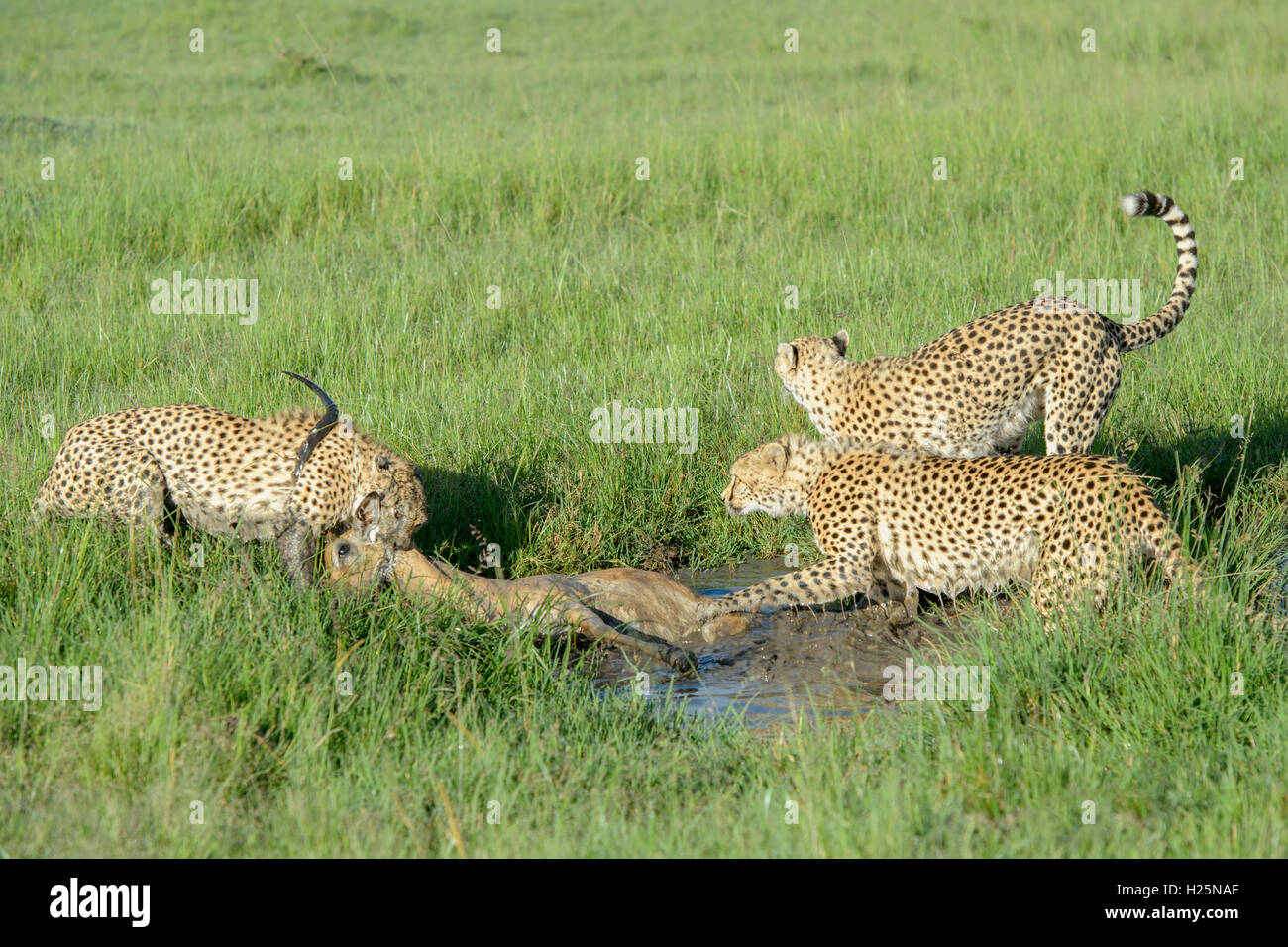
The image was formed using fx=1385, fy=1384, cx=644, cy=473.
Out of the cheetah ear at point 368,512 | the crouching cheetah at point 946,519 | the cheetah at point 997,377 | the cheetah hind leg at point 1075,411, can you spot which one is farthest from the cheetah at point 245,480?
the cheetah hind leg at point 1075,411

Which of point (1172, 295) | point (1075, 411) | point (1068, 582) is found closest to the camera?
point (1068, 582)

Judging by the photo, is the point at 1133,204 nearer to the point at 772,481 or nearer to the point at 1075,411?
the point at 1075,411

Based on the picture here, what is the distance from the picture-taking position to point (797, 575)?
5.67m

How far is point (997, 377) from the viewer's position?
6.05m

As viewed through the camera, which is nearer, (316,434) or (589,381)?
(316,434)

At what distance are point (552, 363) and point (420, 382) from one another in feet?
2.51

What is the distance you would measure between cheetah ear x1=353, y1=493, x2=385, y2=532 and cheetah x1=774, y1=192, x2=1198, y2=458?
2.16 m

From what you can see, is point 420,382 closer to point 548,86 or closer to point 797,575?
point 797,575

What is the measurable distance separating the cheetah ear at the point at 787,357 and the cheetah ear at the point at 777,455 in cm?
52

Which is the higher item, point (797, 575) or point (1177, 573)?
point (1177, 573)

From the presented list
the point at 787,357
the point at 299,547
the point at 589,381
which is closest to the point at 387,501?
the point at 299,547

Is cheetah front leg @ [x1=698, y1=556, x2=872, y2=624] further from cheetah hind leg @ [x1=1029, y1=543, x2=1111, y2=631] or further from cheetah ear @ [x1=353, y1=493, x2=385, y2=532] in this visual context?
cheetah ear @ [x1=353, y1=493, x2=385, y2=532]

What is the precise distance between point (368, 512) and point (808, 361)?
230 cm

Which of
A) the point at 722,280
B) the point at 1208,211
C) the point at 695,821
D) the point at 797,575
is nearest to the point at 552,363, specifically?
the point at 722,280
